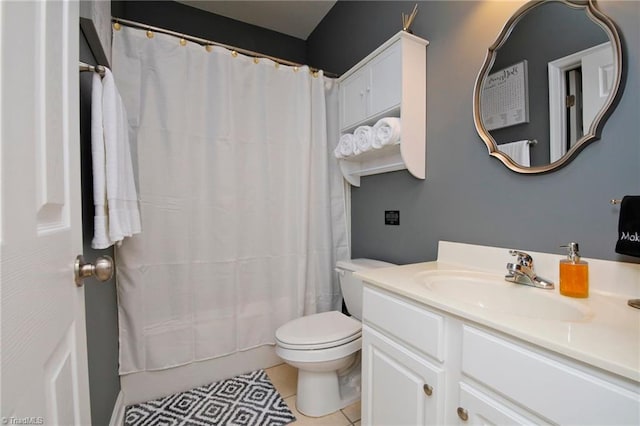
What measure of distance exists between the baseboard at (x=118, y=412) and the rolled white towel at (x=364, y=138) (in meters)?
1.84

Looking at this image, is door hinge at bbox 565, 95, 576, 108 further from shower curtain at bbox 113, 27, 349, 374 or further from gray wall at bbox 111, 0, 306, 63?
gray wall at bbox 111, 0, 306, 63

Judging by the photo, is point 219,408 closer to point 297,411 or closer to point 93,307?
point 297,411

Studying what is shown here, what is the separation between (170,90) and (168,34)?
339 mm

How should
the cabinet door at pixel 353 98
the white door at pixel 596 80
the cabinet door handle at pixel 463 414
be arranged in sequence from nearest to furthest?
the cabinet door handle at pixel 463 414
the white door at pixel 596 80
the cabinet door at pixel 353 98

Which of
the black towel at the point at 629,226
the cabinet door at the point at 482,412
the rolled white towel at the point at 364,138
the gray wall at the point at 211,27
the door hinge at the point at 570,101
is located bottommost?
the cabinet door at the point at 482,412

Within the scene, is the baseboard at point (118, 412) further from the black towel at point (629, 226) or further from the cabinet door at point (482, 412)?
the black towel at point (629, 226)

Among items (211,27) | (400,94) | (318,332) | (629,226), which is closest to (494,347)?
(629,226)

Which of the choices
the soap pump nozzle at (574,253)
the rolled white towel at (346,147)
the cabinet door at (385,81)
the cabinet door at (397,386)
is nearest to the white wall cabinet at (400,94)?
the cabinet door at (385,81)

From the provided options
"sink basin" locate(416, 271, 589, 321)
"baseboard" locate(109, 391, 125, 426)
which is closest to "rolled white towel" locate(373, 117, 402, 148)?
"sink basin" locate(416, 271, 589, 321)

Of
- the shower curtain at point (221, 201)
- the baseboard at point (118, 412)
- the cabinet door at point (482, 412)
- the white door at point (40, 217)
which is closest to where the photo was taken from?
the white door at point (40, 217)

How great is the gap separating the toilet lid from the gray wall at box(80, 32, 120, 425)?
2.44 ft

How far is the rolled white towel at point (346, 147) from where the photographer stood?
5.80 ft

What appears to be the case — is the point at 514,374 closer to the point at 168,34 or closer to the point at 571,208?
the point at 571,208

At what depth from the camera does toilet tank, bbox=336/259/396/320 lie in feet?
5.38
